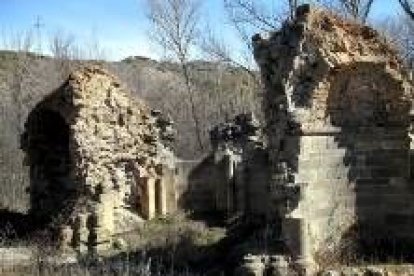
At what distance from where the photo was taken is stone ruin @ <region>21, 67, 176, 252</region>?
20281mm

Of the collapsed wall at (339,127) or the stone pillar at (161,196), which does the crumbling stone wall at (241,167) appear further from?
the collapsed wall at (339,127)

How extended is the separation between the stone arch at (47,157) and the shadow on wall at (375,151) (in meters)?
9.68

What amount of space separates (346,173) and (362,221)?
2.76ft

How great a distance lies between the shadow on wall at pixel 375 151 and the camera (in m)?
15.0

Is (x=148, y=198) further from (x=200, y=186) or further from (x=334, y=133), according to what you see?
(x=334, y=133)

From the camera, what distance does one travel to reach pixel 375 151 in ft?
49.7

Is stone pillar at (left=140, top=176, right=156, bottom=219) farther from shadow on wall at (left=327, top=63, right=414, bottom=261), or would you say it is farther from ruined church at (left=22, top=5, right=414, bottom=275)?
shadow on wall at (left=327, top=63, right=414, bottom=261)

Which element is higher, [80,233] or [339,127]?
[339,127]

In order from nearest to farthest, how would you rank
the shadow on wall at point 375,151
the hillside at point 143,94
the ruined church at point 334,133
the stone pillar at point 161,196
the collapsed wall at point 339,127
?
1. the ruined church at point 334,133
2. the collapsed wall at point 339,127
3. the shadow on wall at point 375,151
4. the stone pillar at point 161,196
5. the hillside at point 143,94

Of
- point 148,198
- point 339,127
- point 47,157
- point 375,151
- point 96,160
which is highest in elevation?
point 47,157

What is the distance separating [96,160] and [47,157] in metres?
3.05

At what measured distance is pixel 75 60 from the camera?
44531mm

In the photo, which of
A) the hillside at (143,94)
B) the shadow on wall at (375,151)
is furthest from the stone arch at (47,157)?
the hillside at (143,94)

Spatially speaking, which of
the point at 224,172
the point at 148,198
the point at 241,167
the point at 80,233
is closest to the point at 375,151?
the point at 241,167
